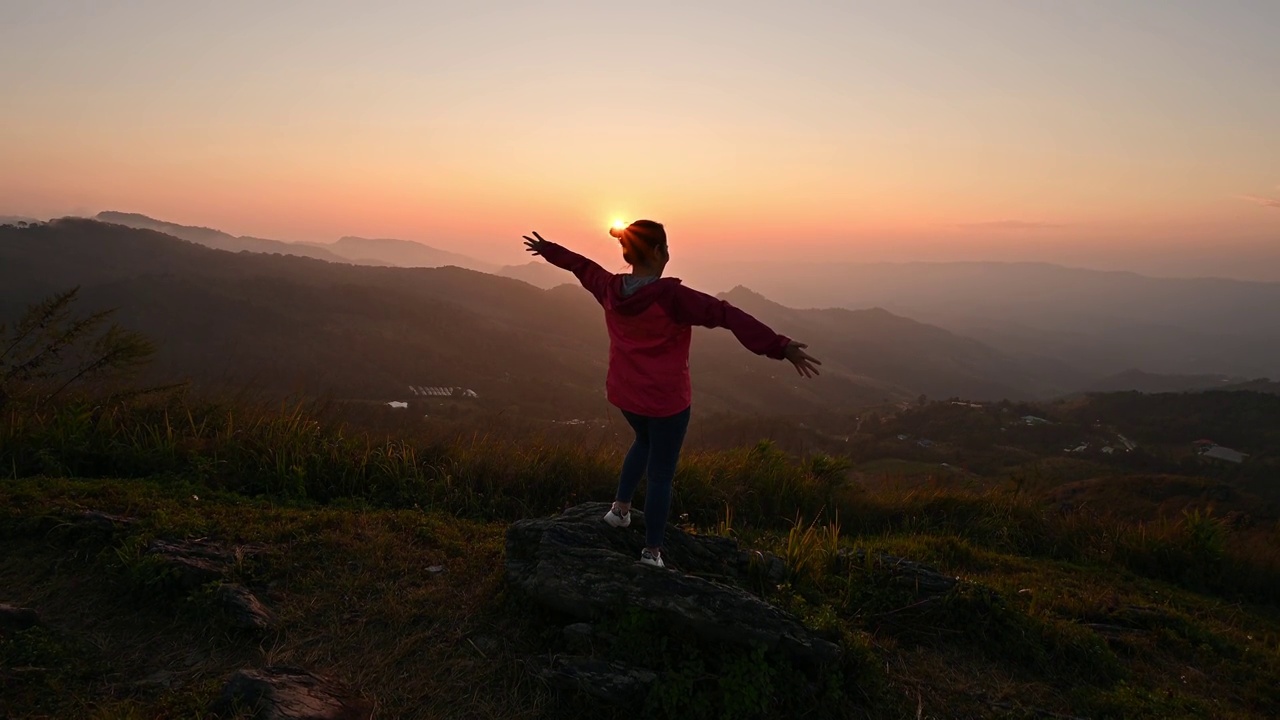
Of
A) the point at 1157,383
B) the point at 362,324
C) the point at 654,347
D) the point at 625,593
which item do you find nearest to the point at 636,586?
the point at 625,593

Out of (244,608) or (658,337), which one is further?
(658,337)

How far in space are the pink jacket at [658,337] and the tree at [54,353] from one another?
6206 millimetres

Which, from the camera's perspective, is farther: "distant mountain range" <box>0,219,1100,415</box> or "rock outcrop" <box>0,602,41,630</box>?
"distant mountain range" <box>0,219,1100,415</box>

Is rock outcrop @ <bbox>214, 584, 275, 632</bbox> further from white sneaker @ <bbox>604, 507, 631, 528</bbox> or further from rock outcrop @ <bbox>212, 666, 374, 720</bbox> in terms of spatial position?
white sneaker @ <bbox>604, 507, 631, 528</bbox>

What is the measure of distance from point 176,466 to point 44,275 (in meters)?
145

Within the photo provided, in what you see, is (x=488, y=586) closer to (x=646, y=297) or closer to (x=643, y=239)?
(x=646, y=297)

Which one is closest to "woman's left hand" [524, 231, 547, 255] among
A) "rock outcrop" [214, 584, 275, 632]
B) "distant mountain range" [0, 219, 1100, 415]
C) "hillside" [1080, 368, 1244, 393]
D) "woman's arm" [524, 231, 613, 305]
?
"woman's arm" [524, 231, 613, 305]

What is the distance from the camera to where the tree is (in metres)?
6.52

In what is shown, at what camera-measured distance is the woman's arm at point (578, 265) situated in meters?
4.37

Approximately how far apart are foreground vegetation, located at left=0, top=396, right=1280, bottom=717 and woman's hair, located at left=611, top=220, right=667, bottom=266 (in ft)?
7.49

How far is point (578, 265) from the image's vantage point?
14.9 feet

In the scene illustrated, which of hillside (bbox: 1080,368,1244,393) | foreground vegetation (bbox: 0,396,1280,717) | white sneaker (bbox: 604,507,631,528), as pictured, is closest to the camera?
foreground vegetation (bbox: 0,396,1280,717)

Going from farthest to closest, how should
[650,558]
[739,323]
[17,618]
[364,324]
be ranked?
[364,324] → [650,558] → [739,323] → [17,618]

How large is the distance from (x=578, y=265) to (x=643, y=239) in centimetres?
72
